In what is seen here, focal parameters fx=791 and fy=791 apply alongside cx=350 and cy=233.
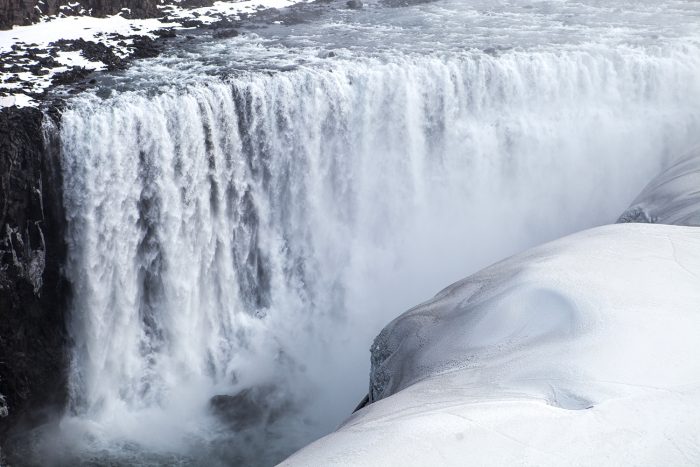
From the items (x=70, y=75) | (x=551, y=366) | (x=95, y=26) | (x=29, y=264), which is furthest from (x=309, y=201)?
(x=551, y=366)

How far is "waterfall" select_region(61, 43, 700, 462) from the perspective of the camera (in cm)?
1202

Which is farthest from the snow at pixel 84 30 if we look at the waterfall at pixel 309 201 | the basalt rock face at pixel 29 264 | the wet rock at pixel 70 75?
the waterfall at pixel 309 201

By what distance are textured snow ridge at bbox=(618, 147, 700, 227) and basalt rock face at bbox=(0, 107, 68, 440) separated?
824 cm

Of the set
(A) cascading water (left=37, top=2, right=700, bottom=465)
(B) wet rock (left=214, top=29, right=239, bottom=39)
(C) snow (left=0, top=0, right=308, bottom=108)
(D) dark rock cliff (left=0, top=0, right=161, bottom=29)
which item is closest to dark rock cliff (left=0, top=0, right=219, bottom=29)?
(D) dark rock cliff (left=0, top=0, right=161, bottom=29)

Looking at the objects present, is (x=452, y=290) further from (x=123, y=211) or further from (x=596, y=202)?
(x=596, y=202)

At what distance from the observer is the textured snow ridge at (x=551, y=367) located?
5.46 metres

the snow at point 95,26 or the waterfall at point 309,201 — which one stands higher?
the snow at point 95,26

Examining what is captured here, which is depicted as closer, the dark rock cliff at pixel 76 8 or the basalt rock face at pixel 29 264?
the basalt rock face at pixel 29 264

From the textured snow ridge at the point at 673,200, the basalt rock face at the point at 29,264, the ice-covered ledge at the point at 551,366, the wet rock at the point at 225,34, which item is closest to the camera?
the ice-covered ledge at the point at 551,366

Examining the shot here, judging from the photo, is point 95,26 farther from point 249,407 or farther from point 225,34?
point 249,407

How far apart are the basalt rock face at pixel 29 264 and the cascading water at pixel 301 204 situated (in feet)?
1.00

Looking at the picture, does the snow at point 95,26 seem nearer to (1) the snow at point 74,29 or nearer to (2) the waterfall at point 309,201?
(1) the snow at point 74,29

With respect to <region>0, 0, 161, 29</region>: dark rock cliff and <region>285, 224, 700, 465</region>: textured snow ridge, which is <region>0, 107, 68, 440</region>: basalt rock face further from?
<region>285, 224, 700, 465</region>: textured snow ridge

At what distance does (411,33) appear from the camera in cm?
1667
